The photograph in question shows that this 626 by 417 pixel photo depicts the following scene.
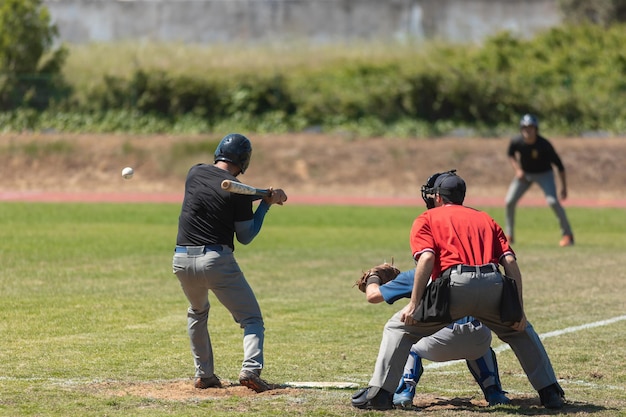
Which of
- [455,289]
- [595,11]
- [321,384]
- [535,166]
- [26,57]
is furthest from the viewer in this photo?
[595,11]

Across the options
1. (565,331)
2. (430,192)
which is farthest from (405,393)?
(565,331)

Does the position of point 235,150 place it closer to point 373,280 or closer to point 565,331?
point 373,280

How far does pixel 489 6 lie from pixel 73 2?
62.0 ft

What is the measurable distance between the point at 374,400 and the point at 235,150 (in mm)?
2266

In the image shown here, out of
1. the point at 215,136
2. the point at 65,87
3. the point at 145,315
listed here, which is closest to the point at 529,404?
the point at 145,315

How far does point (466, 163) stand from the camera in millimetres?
35750

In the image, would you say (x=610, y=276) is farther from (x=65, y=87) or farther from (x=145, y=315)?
(x=65, y=87)

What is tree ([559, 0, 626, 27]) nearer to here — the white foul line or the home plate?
the white foul line

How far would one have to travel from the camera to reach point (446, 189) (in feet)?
26.2

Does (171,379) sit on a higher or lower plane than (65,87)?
lower

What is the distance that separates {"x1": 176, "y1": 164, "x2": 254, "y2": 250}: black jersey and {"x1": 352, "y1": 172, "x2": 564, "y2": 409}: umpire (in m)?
1.49

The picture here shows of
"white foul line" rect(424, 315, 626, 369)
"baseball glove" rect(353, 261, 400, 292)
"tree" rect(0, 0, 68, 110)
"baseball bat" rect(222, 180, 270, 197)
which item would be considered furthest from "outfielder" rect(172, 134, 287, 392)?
"tree" rect(0, 0, 68, 110)

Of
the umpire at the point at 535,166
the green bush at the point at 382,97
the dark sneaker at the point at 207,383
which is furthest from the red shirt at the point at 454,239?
the green bush at the point at 382,97

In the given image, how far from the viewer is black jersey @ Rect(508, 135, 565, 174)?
19594 millimetres
